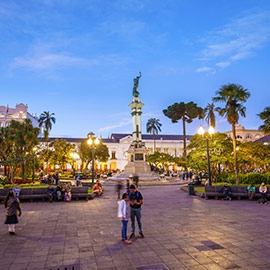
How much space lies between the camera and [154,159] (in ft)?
191

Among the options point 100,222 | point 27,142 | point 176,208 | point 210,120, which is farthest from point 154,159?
point 100,222

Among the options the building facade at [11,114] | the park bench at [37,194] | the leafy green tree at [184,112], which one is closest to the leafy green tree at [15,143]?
the park bench at [37,194]

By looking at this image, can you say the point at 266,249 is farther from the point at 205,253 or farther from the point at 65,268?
the point at 65,268

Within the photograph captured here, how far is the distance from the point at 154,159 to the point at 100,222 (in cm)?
4837

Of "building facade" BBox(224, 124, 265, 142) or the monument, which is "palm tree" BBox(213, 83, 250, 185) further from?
"building facade" BBox(224, 124, 265, 142)

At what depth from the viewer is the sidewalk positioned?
5.77 m

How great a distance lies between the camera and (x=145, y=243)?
7281 mm

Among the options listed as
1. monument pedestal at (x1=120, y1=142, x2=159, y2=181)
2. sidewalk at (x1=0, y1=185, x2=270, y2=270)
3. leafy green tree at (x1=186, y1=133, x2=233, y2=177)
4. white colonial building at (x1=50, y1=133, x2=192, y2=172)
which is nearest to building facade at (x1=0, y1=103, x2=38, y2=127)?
white colonial building at (x1=50, y1=133, x2=192, y2=172)

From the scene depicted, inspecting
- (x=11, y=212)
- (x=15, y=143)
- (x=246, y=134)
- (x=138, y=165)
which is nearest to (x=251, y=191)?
(x=11, y=212)

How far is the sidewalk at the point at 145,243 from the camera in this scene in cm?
577

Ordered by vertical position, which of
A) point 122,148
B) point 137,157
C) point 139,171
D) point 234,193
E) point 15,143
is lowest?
point 234,193

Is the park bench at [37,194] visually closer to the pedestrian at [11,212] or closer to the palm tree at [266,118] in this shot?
the pedestrian at [11,212]

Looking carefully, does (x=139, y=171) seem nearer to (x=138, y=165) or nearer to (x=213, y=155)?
(x=138, y=165)

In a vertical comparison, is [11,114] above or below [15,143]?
above
